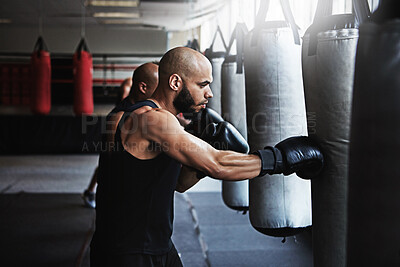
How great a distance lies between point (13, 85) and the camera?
10344 mm

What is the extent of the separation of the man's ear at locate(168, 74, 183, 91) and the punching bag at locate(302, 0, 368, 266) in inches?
18.7

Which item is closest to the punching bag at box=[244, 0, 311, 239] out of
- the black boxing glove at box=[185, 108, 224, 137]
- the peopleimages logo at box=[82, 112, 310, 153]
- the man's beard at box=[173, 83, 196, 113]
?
the peopleimages logo at box=[82, 112, 310, 153]

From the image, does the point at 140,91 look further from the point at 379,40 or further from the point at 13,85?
the point at 13,85

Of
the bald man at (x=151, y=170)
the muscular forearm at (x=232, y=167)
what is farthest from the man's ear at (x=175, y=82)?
the muscular forearm at (x=232, y=167)

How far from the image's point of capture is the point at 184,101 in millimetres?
1646

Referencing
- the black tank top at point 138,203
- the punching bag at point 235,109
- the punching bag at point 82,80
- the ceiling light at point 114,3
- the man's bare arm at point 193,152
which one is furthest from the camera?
the ceiling light at point 114,3

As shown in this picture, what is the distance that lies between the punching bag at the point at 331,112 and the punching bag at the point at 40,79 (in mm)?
6207

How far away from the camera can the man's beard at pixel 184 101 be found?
5.37ft

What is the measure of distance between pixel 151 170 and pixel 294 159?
0.52 meters

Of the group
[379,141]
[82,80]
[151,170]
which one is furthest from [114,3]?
[379,141]

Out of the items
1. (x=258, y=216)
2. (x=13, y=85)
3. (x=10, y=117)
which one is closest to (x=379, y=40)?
(x=258, y=216)

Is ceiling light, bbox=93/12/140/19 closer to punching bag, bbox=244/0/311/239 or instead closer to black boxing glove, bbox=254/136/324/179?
punching bag, bbox=244/0/311/239

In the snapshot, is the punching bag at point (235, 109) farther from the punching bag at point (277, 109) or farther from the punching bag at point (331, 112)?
the punching bag at point (331, 112)

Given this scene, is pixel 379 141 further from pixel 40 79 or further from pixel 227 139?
pixel 40 79
